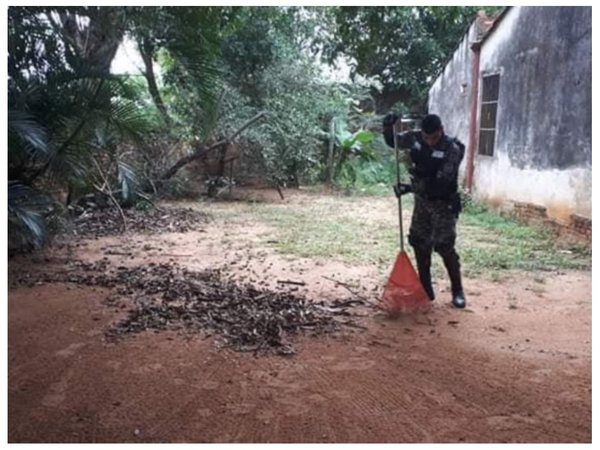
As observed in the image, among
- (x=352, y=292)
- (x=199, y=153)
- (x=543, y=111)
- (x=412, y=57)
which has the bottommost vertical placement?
(x=352, y=292)

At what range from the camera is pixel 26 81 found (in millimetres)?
5414

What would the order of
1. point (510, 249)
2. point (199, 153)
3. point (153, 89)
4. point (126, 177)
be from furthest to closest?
point (153, 89) < point (199, 153) < point (126, 177) < point (510, 249)

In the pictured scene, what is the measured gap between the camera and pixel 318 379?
3.20 m

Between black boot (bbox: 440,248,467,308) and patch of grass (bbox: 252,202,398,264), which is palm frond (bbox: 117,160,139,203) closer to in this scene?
patch of grass (bbox: 252,202,398,264)

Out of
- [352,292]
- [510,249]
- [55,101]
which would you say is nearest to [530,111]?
[510,249]

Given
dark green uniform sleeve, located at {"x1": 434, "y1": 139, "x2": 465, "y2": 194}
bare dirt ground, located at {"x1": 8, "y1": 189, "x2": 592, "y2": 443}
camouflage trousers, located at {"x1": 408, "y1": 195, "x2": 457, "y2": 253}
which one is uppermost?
dark green uniform sleeve, located at {"x1": 434, "y1": 139, "x2": 465, "y2": 194}

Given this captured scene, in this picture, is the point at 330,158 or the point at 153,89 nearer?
the point at 153,89

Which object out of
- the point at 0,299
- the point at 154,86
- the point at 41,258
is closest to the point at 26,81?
the point at 41,258

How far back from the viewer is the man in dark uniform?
4.38 m

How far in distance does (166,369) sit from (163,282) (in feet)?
6.29

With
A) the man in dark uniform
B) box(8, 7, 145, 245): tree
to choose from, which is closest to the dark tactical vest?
the man in dark uniform

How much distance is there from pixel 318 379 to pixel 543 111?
666 cm

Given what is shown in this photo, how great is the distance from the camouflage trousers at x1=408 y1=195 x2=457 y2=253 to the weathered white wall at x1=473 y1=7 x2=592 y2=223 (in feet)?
11.7

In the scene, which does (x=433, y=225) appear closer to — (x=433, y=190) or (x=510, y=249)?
(x=433, y=190)
